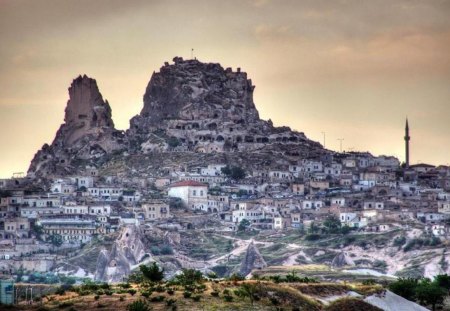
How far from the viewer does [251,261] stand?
496 feet

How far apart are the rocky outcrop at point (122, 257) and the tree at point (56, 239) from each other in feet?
22.1

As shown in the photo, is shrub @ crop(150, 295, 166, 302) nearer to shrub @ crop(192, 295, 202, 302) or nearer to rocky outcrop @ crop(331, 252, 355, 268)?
shrub @ crop(192, 295, 202, 302)

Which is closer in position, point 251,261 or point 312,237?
point 251,261

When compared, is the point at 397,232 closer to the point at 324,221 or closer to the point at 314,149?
the point at 324,221

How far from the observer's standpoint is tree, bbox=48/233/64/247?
536 ft

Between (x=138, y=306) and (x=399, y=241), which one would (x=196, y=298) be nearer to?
(x=138, y=306)

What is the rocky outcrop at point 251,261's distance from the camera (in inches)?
5856

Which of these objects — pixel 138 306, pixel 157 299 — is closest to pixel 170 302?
pixel 157 299

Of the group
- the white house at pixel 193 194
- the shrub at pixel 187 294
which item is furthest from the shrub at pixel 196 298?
the white house at pixel 193 194

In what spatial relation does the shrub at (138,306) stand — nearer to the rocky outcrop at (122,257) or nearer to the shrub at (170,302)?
the shrub at (170,302)

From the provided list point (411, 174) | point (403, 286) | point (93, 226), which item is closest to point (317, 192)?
point (411, 174)

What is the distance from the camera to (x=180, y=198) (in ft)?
578

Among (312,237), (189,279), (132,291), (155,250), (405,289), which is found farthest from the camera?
(312,237)

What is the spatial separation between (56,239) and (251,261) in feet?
70.9
